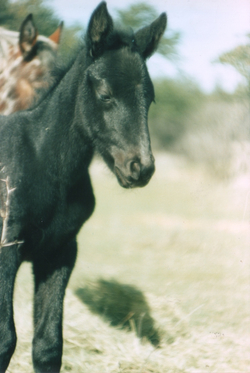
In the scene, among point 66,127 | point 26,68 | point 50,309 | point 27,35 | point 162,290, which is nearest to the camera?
point 66,127

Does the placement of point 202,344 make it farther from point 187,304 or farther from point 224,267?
point 224,267

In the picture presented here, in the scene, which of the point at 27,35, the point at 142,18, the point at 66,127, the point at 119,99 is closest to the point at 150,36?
the point at 119,99

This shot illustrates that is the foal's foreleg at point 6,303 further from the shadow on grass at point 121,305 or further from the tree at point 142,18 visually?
the tree at point 142,18

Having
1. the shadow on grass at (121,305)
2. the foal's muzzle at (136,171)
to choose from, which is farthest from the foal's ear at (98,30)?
the shadow on grass at (121,305)

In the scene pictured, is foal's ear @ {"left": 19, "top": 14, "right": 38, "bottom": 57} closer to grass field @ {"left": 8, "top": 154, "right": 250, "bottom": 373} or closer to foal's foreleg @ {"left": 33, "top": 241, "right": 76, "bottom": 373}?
grass field @ {"left": 8, "top": 154, "right": 250, "bottom": 373}

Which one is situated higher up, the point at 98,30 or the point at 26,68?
the point at 98,30

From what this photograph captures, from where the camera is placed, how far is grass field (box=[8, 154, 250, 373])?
391cm

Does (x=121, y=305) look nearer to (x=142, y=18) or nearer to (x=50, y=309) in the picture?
(x=50, y=309)

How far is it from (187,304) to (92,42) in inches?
141

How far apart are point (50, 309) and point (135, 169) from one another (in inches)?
54.0

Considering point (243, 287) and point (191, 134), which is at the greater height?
point (243, 287)

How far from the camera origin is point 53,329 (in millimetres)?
3268

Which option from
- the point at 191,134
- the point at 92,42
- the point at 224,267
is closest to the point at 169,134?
the point at 191,134

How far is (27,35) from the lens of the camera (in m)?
4.11
